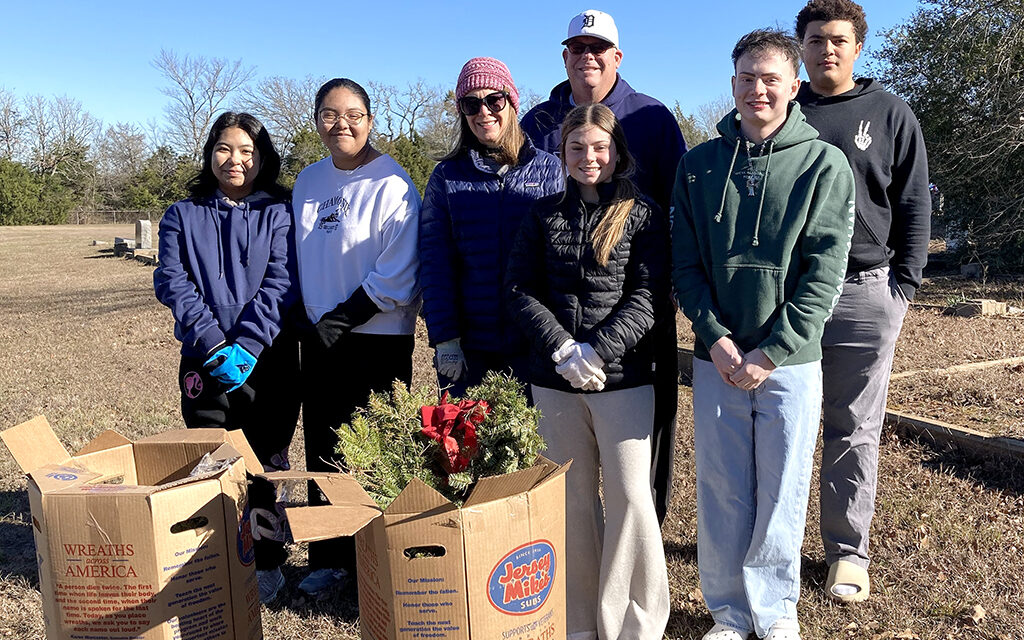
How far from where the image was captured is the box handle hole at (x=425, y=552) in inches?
76.9

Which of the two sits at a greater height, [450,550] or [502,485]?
[502,485]

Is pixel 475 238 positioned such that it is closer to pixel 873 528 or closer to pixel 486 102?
pixel 486 102

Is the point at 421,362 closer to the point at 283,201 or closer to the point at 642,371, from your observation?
the point at 283,201

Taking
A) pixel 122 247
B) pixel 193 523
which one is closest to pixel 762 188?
pixel 193 523

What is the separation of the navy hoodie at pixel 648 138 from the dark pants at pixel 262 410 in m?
1.46

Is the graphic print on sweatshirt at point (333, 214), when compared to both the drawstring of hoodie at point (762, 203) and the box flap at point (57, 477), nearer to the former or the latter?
the box flap at point (57, 477)

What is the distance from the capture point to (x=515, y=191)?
10.2 feet

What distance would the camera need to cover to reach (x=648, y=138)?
131 inches

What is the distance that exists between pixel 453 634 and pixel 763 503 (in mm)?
1392

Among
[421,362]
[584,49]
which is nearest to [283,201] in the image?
[584,49]

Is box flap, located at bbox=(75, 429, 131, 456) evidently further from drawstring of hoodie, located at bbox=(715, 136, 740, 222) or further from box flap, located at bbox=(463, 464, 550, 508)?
drawstring of hoodie, located at bbox=(715, 136, 740, 222)

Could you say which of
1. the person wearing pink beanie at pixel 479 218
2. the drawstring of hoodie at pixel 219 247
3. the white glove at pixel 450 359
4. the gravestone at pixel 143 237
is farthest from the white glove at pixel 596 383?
the gravestone at pixel 143 237

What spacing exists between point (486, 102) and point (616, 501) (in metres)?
1.54

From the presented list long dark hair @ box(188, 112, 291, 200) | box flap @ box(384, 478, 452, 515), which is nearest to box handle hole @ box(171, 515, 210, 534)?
box flap @ box(384, 478, 452, 515)
